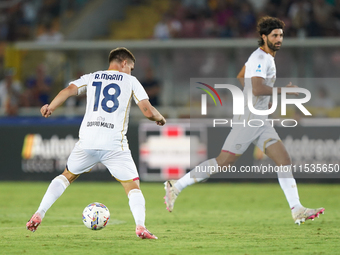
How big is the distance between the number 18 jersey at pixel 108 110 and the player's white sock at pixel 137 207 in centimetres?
52

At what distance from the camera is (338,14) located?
57.6 ft

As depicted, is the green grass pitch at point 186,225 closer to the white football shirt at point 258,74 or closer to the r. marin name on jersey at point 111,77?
the white football shirt at point 258,74

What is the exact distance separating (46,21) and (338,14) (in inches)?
359

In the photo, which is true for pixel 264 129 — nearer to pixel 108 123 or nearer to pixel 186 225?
pixel 186 225

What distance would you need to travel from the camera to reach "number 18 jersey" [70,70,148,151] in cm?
662

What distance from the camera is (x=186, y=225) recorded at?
8141mm

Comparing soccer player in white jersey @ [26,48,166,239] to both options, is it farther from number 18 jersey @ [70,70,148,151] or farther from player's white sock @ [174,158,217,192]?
player's white sock @ [174,158,217,192]

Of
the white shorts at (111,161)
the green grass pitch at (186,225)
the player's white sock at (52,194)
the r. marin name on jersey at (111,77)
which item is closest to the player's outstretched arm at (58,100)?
the r. marin name on jersey at (111,77)

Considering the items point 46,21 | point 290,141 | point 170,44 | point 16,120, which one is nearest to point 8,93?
point 16,120

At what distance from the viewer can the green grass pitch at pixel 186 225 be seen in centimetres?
616

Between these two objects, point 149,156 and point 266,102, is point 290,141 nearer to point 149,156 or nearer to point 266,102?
point 149,156

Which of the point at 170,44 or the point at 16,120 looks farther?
the point at 170,44

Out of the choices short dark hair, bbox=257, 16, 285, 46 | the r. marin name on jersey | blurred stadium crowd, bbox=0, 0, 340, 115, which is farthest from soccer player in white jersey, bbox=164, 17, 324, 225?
blurred stadium crowd, bbox=0, 0, 340, 115

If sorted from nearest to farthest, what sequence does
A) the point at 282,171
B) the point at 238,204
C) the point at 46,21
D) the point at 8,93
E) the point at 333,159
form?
the point at 282,171
the point at 238,204
the point at 333,159
the point at 8,93
the point at 46,21
